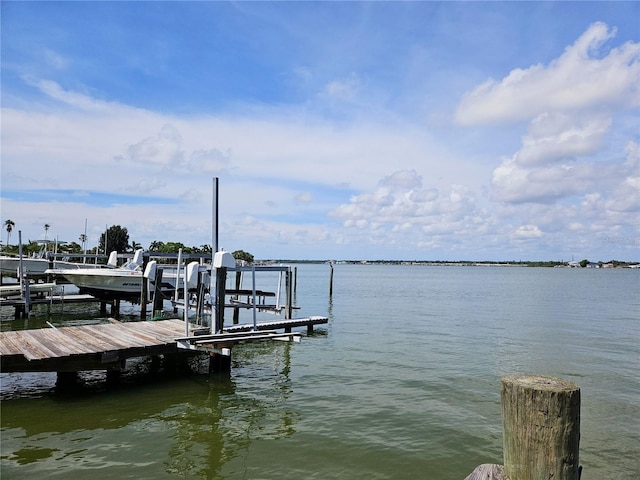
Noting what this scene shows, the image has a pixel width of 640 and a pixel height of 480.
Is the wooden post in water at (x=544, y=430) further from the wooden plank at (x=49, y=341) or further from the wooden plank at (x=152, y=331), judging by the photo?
the wooden plank at (x=152, y=331)

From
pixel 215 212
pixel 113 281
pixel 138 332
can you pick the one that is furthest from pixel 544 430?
pixel 113 281

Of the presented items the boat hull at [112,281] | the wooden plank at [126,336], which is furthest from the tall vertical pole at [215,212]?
the boat hull at [112,281]

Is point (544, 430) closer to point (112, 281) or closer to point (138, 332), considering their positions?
point (138, 332)

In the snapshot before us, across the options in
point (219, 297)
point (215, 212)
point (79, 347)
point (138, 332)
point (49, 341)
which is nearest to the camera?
point (79, 347)

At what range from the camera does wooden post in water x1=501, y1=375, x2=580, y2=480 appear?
3662 millimetres

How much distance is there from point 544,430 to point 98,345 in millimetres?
10239

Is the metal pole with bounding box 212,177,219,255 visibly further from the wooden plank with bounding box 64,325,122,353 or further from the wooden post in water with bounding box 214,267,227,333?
the wooden plank with bounding box 64,325,122,353

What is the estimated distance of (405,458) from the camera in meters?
8.12

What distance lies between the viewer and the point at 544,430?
368cm

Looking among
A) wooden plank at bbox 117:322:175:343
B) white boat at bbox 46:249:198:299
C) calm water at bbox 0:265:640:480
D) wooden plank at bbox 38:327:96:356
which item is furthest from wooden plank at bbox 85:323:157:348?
white boat at bbox 46:249:198:299

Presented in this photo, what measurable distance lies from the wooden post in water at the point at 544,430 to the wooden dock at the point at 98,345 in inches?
314

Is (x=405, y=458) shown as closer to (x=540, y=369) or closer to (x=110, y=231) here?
(x=540, y=369)

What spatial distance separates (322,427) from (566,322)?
22.8 metres

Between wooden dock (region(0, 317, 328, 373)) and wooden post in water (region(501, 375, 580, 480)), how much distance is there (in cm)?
798
